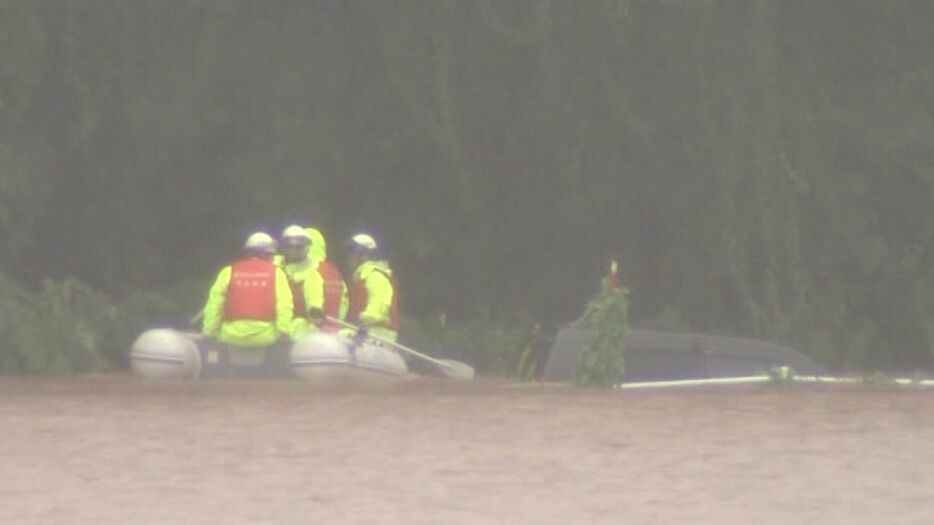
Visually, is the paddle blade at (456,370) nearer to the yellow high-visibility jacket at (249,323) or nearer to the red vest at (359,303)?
the red vest at (359,303)

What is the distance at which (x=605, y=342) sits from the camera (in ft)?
60.0

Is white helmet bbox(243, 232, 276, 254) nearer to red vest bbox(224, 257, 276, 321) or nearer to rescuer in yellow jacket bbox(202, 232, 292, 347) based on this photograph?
rescuer in yellow jacket bbox(202, 232, 292, 347)

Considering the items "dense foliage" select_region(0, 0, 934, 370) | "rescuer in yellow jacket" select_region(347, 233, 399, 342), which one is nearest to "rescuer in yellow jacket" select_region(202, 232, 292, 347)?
"rescuer in yellow jacket" select_region(347, 233, 399, 342)

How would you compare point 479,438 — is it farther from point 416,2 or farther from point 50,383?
point 416,2

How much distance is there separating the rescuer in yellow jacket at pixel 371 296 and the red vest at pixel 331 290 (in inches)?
7.0

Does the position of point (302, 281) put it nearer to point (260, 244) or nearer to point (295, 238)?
point (295, 238)

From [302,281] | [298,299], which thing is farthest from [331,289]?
[298,299]

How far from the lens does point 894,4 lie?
2503 centimetres

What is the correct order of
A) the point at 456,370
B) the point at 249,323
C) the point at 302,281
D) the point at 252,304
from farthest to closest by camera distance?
1. the point at 456,370
2. the point at 302,281
3. the point at 249,323
4. the point at 252,304

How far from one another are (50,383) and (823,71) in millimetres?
9895

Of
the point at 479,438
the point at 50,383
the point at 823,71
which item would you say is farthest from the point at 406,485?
the point at 823,71

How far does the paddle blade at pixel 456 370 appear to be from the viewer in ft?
72.4

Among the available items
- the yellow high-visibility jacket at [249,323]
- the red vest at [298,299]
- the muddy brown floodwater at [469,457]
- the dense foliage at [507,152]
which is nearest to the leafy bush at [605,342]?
the muddy brown floodwater at [469,457]

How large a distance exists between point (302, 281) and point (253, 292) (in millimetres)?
809
